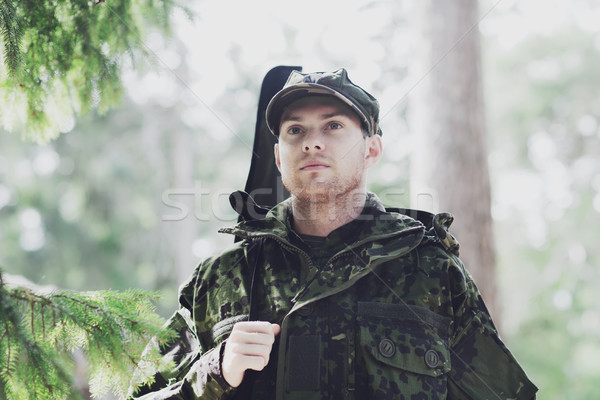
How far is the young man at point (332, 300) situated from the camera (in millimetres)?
2279

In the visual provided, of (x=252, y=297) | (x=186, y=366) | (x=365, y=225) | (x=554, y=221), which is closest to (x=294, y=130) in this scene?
(x=365, y=225)

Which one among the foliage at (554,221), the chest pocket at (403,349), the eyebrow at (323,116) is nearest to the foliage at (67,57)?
the eyebrow at (323,116)

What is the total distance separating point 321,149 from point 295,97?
0.35 metres

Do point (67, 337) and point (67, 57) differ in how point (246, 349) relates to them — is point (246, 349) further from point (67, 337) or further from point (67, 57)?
point (67, 57)

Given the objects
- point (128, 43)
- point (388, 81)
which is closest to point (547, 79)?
point (388, 81)

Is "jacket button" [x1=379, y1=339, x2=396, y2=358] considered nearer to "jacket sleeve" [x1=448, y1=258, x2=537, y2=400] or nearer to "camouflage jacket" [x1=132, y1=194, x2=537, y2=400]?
"camouflage jacket" [x1=132, y1=194, x2=537, y2=400]

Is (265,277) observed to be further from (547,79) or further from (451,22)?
(547,79)

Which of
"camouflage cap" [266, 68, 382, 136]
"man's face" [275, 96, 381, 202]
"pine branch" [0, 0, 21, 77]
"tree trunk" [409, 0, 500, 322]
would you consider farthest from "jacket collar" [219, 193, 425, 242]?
"tree trunk" [409, 0, 500, 322]

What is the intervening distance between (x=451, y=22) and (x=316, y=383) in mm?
4560

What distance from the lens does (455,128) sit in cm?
530

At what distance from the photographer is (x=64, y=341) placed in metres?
1.99

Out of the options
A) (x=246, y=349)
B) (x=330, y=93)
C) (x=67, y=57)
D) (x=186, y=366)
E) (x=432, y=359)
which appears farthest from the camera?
(x=67, y=57)

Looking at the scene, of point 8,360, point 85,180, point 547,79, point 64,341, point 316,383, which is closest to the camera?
point 8,360

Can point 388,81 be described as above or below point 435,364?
above
